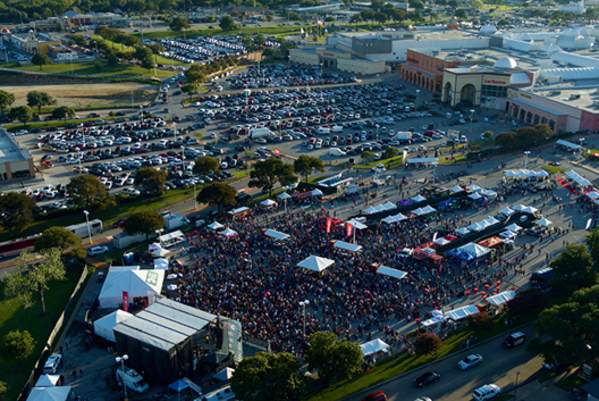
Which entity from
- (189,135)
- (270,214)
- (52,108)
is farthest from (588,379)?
(52,108)

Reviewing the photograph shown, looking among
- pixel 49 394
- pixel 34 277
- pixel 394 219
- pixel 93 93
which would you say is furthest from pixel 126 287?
pixel 93 93

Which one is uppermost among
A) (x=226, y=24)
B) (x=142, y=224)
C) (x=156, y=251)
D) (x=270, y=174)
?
(x=226, y=24)

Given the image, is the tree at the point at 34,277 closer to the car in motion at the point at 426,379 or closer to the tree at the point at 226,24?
the car in motion at the point at 426,379

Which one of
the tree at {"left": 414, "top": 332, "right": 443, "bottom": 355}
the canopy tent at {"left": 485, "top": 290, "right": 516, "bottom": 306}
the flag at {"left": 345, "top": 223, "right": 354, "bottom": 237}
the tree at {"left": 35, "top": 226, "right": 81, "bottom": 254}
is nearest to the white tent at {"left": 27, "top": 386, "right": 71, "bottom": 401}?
the tree at {"left": 35, "top": 226, "right": 81, "bottom": 254}

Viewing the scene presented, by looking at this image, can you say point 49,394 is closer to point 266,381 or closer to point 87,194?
point 266,381

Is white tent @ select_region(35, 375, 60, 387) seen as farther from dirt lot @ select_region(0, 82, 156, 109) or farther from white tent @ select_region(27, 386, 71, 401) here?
dirt lot @ select_region(0, 82, 156, 109)

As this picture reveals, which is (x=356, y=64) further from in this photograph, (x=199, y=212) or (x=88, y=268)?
(x=88, y=268)

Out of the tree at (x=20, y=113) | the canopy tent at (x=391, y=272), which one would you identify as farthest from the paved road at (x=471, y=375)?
the tree at (x=20, y=113)
